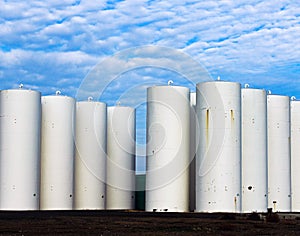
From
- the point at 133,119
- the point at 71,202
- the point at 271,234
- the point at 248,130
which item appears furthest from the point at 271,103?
the point at 271,234

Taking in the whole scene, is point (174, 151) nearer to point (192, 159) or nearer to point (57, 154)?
point (192, 159)

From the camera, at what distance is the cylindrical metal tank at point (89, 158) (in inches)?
1940

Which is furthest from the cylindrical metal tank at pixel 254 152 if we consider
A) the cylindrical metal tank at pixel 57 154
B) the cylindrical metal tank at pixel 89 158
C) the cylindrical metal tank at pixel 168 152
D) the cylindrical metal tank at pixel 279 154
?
the cylindrical metal tank at pixel 57 154

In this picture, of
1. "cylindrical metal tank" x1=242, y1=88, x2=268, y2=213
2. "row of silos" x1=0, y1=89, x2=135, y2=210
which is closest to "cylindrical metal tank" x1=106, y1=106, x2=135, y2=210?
"row of silos" x1=0, y1=89, x2=135, y2=210

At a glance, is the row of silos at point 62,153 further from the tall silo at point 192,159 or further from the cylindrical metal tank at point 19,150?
the tall silo at point 192,159

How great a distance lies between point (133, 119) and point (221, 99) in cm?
1414

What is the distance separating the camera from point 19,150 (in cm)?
4388

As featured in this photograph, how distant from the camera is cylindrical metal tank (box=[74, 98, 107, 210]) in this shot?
4928cm

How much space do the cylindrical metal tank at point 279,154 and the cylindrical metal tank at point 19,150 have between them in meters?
17.5

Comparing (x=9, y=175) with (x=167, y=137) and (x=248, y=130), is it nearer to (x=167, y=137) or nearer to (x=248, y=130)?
(x=167, y=137)

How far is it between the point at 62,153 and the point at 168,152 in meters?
8.45

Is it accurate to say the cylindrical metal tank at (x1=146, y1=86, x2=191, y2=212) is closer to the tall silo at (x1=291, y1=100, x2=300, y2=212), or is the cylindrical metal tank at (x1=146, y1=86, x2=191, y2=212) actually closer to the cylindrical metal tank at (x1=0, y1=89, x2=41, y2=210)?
the cylindrical metal tank at (x1=0, y1=89, x2=41, y2=210)

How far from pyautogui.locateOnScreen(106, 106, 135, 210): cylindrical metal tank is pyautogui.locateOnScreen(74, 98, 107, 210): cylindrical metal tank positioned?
208 centimetres

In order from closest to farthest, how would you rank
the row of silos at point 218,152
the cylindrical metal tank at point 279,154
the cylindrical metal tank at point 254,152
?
the row of silos at point 218,152 < the cylindrical metal tank at point 254,152 < the cylindrical metal tank at point 279,154
